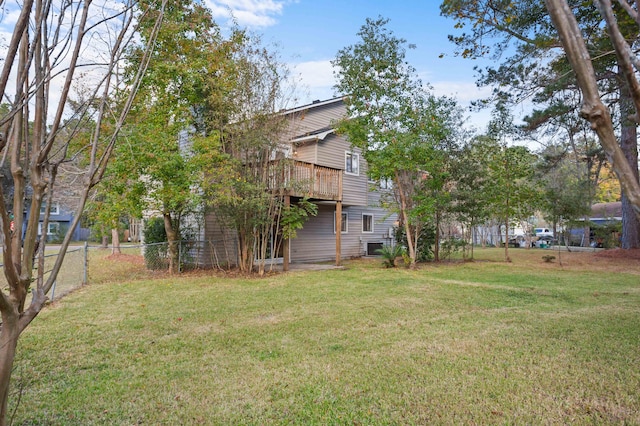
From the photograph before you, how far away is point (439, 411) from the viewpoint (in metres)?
3.08

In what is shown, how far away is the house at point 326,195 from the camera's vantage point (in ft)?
41.2

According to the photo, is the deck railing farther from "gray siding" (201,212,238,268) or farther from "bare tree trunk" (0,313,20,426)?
"bare tree trunk" (0,313,20,426)

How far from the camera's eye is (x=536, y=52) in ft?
29.2

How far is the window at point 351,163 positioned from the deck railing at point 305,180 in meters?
3.40

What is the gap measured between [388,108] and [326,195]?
358cm

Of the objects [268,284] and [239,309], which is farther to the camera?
[268,284]

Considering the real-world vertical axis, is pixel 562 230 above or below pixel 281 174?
below

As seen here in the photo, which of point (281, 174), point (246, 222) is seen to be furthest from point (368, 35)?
point (246, 222)

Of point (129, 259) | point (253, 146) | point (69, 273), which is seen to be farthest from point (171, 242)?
point (129, 259)

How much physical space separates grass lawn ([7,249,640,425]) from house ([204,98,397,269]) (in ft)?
17.0

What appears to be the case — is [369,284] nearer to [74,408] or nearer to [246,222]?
[246,222]

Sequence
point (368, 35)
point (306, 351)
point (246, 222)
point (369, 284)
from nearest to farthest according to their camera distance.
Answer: point (306, 351) → point (369, 284) → point (246, 222) → point (368, 35)

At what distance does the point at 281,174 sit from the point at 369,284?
419 cm

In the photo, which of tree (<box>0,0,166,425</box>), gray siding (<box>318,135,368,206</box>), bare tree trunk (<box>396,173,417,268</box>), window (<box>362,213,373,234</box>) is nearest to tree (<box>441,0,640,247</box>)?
tree (<box>0,0,166,425</box>)
